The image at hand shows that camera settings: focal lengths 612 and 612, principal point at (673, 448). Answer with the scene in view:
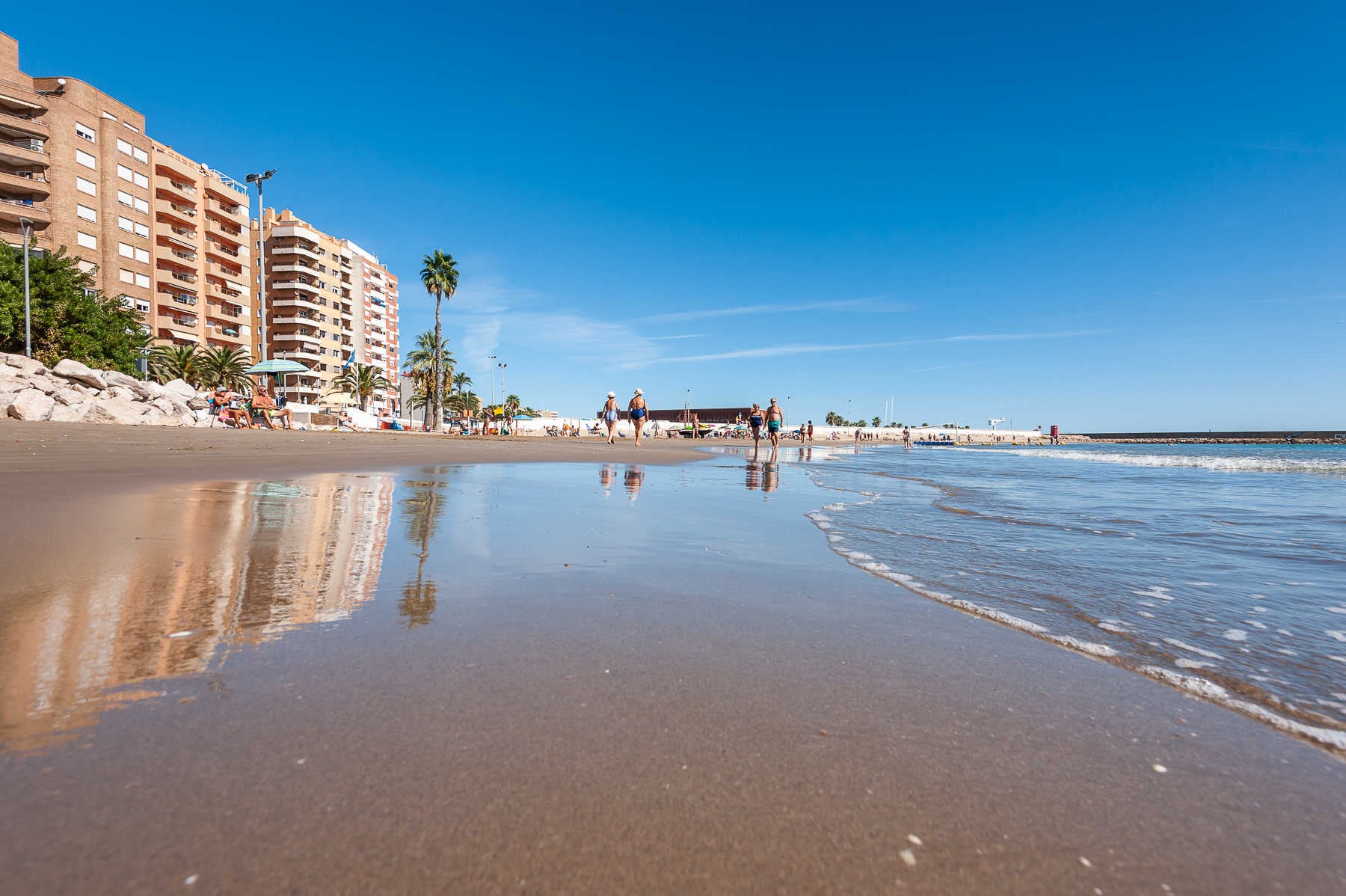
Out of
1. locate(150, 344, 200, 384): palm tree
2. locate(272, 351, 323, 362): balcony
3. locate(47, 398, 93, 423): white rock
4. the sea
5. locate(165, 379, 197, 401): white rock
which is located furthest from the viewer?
locate(272, 351, 323, 362): balcony

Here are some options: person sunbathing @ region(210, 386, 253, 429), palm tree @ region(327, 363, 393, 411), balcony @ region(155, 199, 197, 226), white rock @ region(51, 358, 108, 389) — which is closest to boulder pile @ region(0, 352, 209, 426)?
white rock @ region(51, 358, 108, 389)

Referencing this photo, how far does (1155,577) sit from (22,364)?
2609cm

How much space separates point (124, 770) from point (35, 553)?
2965mm

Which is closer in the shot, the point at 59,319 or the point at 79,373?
the point at 79,373

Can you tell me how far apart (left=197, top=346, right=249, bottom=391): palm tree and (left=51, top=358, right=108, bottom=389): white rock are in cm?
3737

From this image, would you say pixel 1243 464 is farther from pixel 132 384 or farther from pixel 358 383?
pixel 358 383

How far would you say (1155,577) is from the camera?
4.12m

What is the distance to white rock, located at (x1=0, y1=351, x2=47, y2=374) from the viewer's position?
687 inches

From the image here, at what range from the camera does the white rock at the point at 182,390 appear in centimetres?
2309

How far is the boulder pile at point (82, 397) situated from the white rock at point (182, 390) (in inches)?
32.0

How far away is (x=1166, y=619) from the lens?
3.13m

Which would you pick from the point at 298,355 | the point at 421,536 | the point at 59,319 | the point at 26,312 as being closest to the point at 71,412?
the point at 26,312

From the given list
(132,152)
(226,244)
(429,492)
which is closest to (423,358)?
(226,244)

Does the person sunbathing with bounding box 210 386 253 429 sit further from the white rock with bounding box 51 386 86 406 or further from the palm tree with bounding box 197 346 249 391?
the palm tree with bounding box 197 346 249 391
